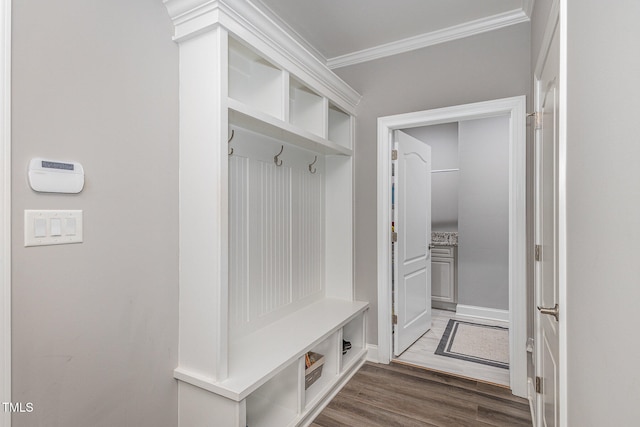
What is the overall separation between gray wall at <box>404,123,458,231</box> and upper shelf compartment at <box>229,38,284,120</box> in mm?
3048

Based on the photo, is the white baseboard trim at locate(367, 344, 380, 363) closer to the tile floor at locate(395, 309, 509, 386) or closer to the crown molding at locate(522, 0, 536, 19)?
the tile floor at locate(395, 309, 509, 386)

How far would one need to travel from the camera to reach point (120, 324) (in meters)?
1.50

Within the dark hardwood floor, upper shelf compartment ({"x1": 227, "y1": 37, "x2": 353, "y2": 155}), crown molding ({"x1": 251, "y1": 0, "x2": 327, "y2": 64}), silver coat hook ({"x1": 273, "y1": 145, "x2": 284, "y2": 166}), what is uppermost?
crown molding ({"x1": 251, "y1": 0, "x2": 327, "y2": 64})

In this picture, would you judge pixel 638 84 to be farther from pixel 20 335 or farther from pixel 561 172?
pixel 20 335

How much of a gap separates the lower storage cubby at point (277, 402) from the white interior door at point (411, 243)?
1.23 metres

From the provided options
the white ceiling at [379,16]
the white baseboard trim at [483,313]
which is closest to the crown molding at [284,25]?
the white ceiling at [379,16]

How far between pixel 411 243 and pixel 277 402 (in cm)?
185

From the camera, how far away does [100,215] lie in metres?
1.42

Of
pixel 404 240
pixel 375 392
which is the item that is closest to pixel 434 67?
pixel 404 240

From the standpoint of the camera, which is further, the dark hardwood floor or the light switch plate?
the dark hardwood floor

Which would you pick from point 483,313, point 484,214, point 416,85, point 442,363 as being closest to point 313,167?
point 416,85

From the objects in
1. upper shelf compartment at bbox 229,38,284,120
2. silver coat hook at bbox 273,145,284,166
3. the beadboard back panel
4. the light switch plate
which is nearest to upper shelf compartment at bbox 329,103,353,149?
the beadboard back panel

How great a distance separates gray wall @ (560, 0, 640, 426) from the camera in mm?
587

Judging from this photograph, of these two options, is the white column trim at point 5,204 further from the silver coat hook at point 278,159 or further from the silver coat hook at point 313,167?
the silver coat hook at point 313,167
